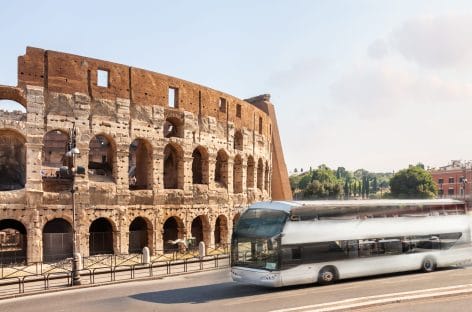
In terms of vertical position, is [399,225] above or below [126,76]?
below

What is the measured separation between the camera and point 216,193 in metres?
37.3

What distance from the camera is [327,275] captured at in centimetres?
1780

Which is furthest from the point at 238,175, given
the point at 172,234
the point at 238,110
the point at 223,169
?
the point at 172,234

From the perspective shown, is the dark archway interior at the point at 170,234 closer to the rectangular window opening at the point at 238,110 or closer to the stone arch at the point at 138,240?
the stone arch at the point at 138,240

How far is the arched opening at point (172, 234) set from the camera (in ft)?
112

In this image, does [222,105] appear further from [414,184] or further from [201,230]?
[414,184]

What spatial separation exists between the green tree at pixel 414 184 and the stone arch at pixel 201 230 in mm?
59997

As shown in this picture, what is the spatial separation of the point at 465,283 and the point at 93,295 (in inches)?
533

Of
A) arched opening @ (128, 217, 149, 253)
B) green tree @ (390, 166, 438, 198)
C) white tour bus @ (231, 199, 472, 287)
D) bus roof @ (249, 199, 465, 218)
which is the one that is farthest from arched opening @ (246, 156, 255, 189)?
green tree @ (390, 166, 438, 198)

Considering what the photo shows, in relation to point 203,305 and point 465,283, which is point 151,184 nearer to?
point 203,305

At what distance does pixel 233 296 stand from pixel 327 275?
3788mm

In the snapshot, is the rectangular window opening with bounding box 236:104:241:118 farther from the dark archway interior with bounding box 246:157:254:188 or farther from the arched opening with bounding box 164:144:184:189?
the arched opening with bounding box 164:144:184:189

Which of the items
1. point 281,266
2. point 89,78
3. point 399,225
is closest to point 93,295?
point 281,266

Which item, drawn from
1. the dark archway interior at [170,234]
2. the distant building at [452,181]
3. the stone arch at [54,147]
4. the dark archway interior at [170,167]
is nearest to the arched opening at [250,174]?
the dark archway interior at [170,167]
